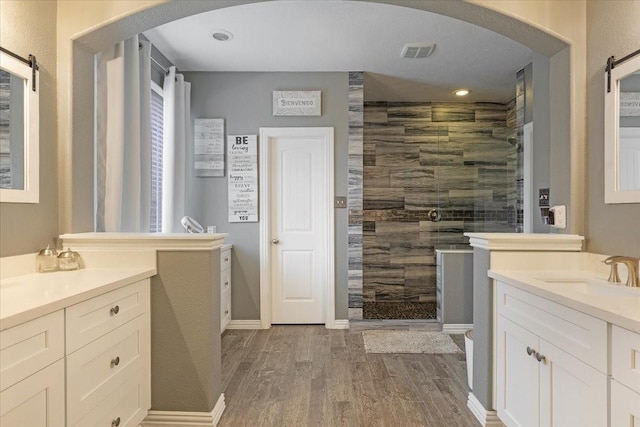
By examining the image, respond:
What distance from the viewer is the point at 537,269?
1996 millimetres

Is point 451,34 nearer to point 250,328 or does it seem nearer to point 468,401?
point 468,401

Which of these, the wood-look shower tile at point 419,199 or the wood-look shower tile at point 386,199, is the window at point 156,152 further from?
the wood-look shower tile at point 419,199

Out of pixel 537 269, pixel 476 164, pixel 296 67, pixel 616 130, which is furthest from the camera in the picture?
pixel 476 164

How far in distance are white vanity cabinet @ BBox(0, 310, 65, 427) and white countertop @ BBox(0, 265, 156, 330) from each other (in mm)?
38

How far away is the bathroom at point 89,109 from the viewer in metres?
1.88

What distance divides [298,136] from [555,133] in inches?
94.3

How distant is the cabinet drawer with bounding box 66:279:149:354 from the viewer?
1.38 metres

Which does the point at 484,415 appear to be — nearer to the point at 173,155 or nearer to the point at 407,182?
the point at 173,155

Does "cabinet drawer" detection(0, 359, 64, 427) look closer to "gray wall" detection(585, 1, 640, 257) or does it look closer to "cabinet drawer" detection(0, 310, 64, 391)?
"cabinet drawer" detection(0, 310, 64, 391)

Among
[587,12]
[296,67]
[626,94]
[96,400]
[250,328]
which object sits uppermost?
[296,67]

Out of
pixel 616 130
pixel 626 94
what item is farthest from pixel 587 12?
pixel 616 130

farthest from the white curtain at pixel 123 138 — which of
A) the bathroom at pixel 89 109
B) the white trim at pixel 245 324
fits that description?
the white trim at pixel 245 324

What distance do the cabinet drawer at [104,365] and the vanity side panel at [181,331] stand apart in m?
0.09

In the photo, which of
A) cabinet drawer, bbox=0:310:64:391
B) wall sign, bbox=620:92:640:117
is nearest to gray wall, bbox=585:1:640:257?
wall sign, bbox=620:92:640:117
